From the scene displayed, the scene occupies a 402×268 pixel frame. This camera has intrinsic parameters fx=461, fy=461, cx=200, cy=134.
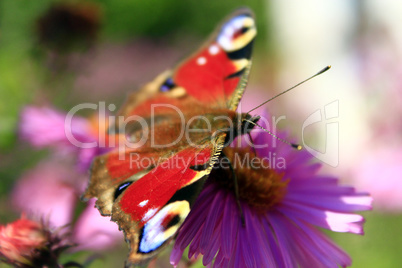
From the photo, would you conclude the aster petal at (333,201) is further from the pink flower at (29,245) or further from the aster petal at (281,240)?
the pink flower at (29,245)

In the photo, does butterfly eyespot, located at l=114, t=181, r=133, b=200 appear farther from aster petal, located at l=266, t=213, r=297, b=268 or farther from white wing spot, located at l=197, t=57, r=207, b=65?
white wing spot, located at l=197, t=57, r=207, b=65

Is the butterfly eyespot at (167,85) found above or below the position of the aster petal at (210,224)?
above

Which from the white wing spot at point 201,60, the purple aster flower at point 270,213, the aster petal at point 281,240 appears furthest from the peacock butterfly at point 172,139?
the aster petal at point 281,240

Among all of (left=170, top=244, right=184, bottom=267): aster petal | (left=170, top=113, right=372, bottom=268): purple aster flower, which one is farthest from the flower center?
(left=170, top=244, right=184, bottom=267): aster petal

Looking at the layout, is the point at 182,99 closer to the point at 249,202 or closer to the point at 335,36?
the point at 249,202

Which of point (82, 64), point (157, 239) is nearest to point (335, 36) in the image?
point (82, 64)

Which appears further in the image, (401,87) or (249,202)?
(401,87)
